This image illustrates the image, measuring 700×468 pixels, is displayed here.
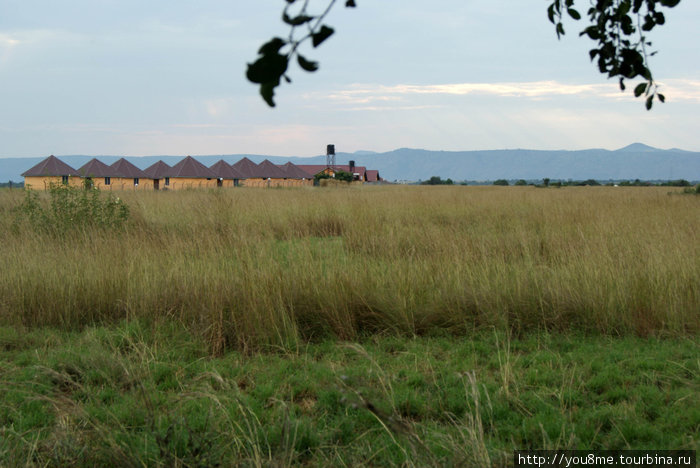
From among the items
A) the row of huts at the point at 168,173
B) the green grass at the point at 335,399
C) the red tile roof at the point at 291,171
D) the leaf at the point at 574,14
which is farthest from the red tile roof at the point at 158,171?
the leaf at the point at 574,14

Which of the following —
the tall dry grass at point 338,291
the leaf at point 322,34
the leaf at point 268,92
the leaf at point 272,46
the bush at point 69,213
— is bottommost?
the tall dry grass at point 338,291

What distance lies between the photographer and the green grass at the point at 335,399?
2666mm

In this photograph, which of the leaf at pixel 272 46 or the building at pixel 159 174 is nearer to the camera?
the leaf at pixel 272 46

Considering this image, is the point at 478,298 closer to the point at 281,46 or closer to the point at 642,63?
the point at 642,63

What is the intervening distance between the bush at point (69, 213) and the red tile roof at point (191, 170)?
46.2 m

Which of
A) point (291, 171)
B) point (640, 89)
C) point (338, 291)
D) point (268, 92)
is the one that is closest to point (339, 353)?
point (338, 291)

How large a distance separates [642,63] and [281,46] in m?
1.91

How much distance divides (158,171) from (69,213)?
4954 centimetres

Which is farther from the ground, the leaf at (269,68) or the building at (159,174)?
the building at (159,174)

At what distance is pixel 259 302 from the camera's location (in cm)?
465

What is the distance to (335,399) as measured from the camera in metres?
3.40

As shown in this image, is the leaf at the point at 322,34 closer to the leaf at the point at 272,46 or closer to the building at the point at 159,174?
the leaf at the point at 272,46

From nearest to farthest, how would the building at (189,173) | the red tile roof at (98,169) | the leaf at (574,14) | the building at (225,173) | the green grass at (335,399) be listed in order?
the leaf at (574,14)
the green grass at (335,399)
the red tile roof at (98,169)
the building at (189,173)
the building at (225,173)

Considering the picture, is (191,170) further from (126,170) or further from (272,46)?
(272,46)
